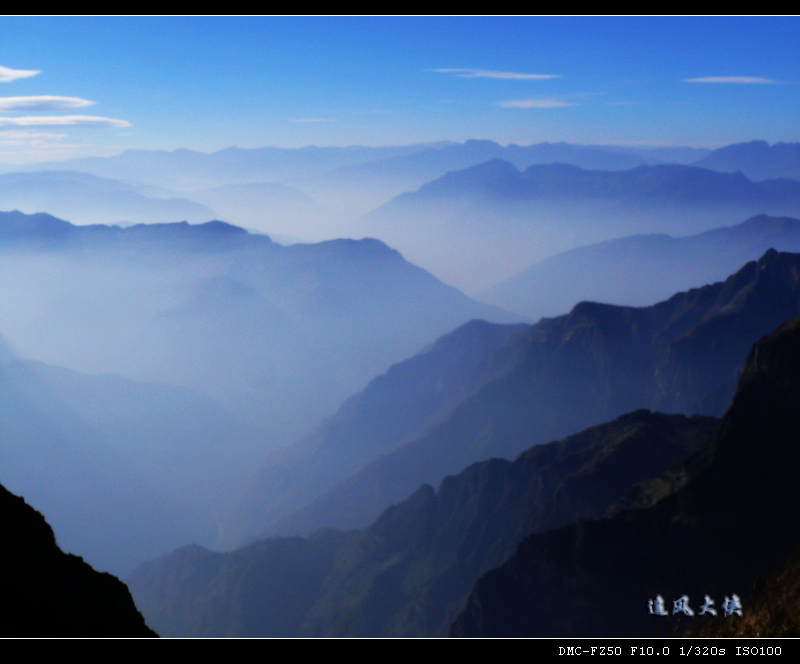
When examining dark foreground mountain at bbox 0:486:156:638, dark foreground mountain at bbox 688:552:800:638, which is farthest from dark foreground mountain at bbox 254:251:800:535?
dark foreground mountain at bbox 0:486:156:638

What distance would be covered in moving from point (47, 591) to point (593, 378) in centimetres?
16551

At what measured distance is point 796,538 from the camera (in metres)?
39.8

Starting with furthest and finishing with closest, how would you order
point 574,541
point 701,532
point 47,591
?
point 574,541 → point 701,532 → point 47,591

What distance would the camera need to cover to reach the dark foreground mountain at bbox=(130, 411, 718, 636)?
74750mm

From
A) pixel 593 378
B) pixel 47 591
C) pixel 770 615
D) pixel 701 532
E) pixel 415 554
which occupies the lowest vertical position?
pixel 415 554

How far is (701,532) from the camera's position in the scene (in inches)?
1762

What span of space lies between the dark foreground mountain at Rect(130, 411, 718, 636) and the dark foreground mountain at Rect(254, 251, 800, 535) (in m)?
46.4

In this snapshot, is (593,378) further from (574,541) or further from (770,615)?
(770,615)

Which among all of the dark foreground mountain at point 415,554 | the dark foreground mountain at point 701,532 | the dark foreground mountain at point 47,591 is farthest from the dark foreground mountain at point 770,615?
the dark foreground mountain at point 415,554

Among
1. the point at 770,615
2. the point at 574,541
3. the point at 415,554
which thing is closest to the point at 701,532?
the point at 574,541

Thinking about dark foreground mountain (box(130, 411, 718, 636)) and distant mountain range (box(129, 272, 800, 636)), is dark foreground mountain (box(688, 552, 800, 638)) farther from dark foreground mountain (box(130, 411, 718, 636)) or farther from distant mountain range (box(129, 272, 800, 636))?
dark foreground mountain (box(130, 411, 718, 636))

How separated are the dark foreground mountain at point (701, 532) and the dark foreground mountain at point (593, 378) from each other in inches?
3392

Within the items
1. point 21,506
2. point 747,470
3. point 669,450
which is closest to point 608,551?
point 747,470
